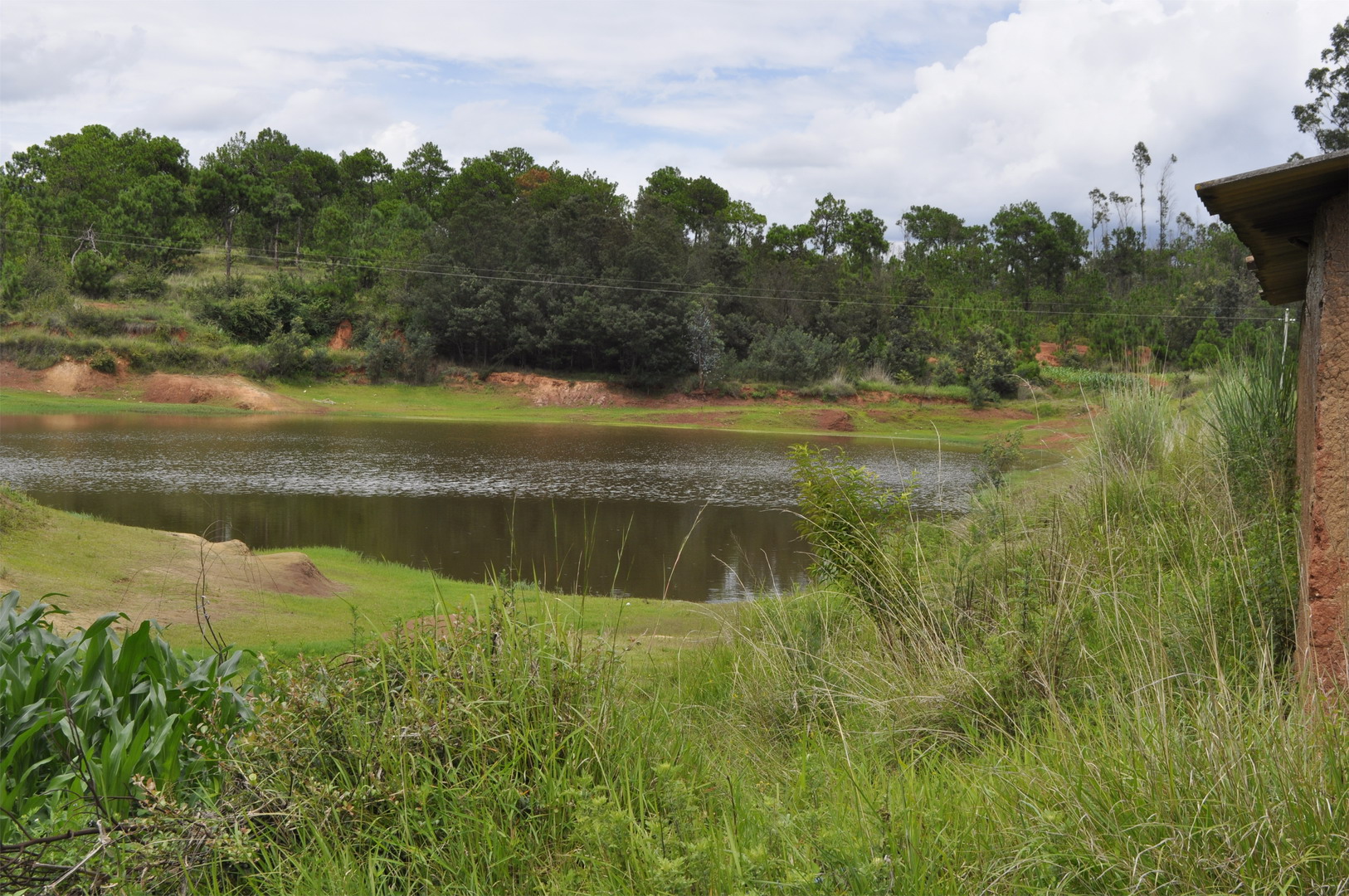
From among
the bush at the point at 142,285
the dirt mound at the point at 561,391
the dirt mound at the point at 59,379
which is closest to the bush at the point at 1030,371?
the dirt mound at the point at 561,391

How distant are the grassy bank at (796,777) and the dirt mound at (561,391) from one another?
45.7m

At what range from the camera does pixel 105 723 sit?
3877 mm

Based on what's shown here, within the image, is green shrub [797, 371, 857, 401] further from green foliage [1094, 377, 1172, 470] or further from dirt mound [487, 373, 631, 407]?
green foliage [1094, 377, 1172, 470]

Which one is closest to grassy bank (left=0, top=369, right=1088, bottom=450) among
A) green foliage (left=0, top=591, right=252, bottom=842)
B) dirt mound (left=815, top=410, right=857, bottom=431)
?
dirt mound (left=815, top=410, right=857, bottom=431)

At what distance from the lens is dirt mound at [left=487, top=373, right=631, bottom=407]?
164ft

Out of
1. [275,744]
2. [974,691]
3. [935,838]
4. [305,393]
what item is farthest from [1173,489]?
[305,393]

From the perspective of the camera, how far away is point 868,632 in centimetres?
624

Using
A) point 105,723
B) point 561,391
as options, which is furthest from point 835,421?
point 105,723

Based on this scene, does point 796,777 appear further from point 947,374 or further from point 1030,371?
point 947,374

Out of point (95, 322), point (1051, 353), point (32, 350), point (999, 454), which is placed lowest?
point (999, 454)

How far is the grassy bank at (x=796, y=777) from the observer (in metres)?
2.68

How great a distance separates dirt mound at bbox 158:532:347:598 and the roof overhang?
30.1 ft

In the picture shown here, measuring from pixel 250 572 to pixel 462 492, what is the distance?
37.2ft

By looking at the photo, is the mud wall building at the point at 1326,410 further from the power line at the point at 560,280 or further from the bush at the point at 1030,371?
the power line at the point at 560,280
